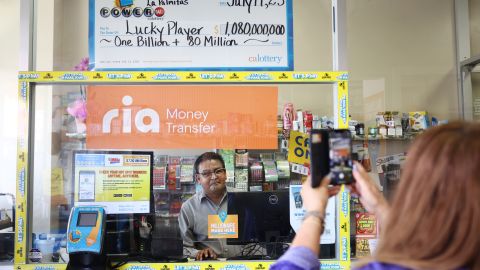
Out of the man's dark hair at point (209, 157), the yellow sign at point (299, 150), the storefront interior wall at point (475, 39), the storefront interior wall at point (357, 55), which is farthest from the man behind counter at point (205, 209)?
the storefront interior wall at point (475, 39)

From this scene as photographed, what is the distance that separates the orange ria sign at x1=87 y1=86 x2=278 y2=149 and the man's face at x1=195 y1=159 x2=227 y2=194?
17 centimetres

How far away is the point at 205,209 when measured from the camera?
10.3 feet

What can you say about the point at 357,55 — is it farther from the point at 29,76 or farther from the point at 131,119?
the point at 29,76

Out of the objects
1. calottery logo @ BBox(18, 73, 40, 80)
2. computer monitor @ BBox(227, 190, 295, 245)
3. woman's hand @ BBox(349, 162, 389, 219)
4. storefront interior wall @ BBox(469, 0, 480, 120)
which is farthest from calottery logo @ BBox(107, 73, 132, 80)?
storefront interior wall @ BBox(469, 0, 480, 120)

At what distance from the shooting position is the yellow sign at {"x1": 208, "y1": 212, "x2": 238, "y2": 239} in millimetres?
3076

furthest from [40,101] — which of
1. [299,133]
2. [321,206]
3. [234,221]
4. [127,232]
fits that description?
[321,206]

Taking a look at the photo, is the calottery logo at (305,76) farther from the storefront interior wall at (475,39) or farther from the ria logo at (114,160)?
the storefront interior wall at (475,39)

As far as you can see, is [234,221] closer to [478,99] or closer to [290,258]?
[290,258]

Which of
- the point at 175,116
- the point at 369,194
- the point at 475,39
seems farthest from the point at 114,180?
the point at 475,39

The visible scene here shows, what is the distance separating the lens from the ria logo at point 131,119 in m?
3.06

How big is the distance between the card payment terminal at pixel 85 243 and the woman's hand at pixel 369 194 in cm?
173

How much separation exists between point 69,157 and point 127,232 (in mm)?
650

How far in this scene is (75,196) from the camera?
3.05 metres

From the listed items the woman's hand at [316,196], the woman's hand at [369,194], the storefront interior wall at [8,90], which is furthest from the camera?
the storefront interior wall at [8,90]
